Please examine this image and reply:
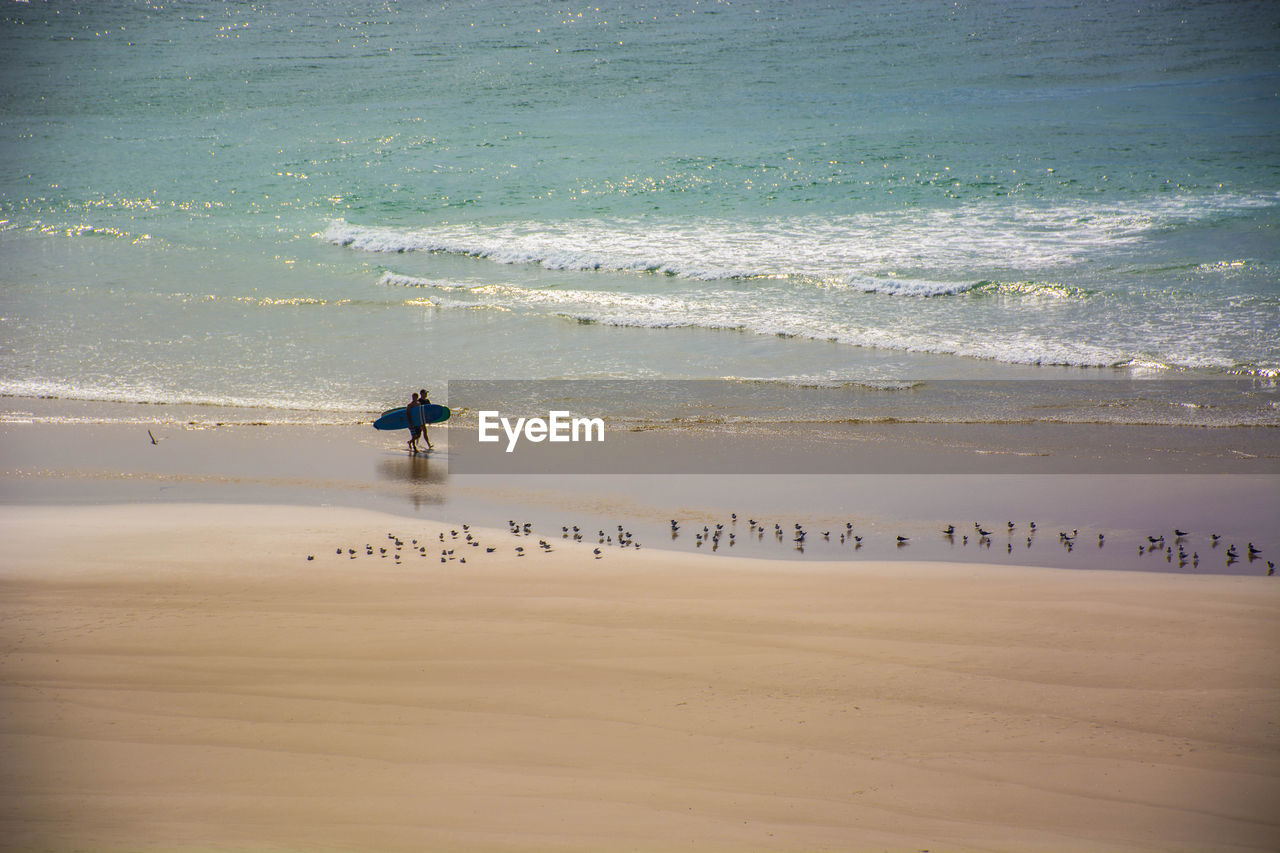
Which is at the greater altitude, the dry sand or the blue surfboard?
the blue surfboard

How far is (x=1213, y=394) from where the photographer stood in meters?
13.0

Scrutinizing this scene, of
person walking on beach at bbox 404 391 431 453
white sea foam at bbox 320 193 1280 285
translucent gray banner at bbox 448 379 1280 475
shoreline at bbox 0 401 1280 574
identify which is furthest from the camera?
white sea foam at bbox 320 193 1280 285

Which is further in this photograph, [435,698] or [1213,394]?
[1213,394]

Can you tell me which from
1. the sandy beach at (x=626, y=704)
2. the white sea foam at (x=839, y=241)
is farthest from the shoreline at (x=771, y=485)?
the white sea foam at (x=839, y=241)

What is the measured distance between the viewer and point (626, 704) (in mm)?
5535

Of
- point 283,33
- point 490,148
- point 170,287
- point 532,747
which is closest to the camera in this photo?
point 532,747

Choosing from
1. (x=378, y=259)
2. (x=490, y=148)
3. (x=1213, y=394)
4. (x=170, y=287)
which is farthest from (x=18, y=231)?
(x=1213, y=394)

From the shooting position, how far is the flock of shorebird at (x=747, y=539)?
806 cm

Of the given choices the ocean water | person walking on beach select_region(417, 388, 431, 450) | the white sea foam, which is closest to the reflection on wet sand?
person walking on beach select_region(417, 388, 431, 450)

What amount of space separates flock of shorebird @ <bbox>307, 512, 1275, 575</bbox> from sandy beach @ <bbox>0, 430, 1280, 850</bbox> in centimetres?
21

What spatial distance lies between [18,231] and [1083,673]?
92.9ft

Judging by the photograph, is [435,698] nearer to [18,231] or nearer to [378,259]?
[378,259]

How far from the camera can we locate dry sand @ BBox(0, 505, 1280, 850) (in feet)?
14.7

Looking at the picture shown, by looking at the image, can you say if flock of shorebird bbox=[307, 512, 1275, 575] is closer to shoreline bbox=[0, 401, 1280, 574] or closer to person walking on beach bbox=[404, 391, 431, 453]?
shoreline bbox=[0, 401, 1280, 574]
